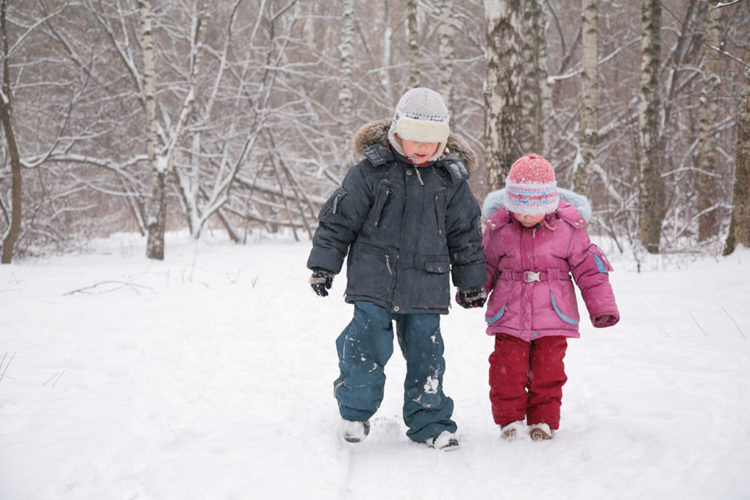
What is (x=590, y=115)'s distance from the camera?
25.8ft

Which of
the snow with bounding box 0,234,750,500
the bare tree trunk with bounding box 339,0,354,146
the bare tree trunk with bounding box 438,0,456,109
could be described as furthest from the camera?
the bare tree trunk with bounding box 339,0,354,146

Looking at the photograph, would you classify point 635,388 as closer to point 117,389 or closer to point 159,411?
point 159,411

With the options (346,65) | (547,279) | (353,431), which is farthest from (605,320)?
(346,65)

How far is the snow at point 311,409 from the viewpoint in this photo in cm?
189

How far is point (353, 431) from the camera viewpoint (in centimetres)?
228

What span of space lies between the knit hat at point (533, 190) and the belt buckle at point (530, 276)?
277 mm

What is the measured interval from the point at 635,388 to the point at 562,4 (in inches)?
588

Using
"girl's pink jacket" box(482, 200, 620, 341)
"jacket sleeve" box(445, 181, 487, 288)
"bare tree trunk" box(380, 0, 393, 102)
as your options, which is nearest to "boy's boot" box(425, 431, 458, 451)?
"girl's pink jacket" box(482, 200, 620, 341)

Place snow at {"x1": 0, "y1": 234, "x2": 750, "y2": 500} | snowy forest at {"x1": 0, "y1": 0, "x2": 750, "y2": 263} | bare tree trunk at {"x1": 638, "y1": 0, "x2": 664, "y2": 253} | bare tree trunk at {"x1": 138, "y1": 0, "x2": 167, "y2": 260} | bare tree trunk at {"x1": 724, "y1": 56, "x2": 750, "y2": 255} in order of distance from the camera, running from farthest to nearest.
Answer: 1. bare tree trunk at {"x1": 138, "y1": 0, "x2": 167, "y2": 260}
2. bare tree trunk at {"x1": 638, "y1": 0, "x2": 664, "y2": 253}
3. snowy forest at {"x1": 0, "y1": 0, "x2": 750, "y2": 263}
4. bare tree trunk at {"x1": 724, "y1": 56, "x2": 750, "y2": 255}
5. snow at {"x1": 0, "y1": 234, "x2": 750, "y2": 500}

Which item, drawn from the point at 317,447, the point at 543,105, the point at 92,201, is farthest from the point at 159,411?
the point at 92,201

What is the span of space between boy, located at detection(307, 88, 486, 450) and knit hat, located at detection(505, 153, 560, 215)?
216mm

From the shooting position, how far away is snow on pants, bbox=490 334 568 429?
7.58 feet

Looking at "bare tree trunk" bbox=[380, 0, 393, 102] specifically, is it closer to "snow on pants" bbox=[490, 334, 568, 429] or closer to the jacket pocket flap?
the jacket pocket flap

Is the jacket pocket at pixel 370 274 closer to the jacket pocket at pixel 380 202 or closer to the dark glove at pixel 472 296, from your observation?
the jacket pocket at pixel 380 202
